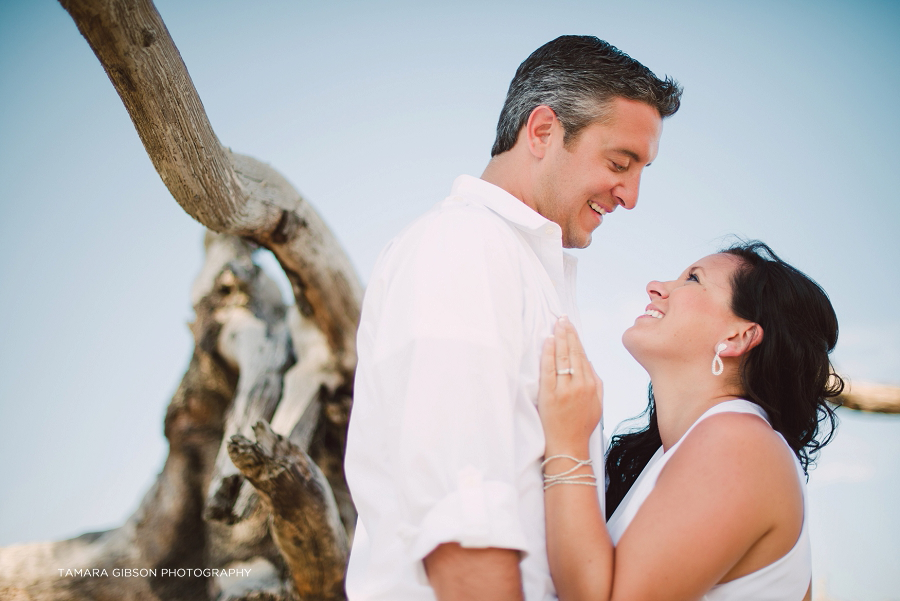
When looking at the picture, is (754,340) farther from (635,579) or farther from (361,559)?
(361,559)

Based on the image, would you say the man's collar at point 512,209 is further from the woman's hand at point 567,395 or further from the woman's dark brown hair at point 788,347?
the woman's dark brown hair at point 788,347

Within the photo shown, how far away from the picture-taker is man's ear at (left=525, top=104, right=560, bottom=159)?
79.1 inches

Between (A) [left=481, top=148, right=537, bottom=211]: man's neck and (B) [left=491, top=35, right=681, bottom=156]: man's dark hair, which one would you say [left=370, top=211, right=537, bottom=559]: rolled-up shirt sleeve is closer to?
(A) [left=481, top=148, right=537, bottom=211]: man's neck

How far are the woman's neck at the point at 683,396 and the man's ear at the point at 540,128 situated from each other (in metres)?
0.83

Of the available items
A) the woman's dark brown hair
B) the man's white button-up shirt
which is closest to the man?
the man's white button-up shirt

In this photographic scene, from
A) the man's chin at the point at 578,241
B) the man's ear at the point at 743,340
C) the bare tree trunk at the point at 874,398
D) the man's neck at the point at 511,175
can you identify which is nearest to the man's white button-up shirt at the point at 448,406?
the man's neck at the point at 511,175

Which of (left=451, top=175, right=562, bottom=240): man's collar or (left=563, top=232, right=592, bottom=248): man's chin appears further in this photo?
(left=563, top=232, right=592, bottom=248): man's chin

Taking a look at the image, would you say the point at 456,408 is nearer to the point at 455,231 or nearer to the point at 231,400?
the point at 455,231

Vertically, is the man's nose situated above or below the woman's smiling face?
above

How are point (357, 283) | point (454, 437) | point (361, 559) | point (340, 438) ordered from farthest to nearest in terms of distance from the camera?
point (340, 438) → point (357, 283) → point (361, 559) → point (454, 437)

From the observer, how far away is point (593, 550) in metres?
1.34

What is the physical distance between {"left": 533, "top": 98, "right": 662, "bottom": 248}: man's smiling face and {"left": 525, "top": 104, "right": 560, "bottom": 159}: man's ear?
18mm

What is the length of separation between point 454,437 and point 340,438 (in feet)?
12.5

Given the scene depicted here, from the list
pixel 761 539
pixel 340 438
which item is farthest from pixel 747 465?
pixel 340 438
